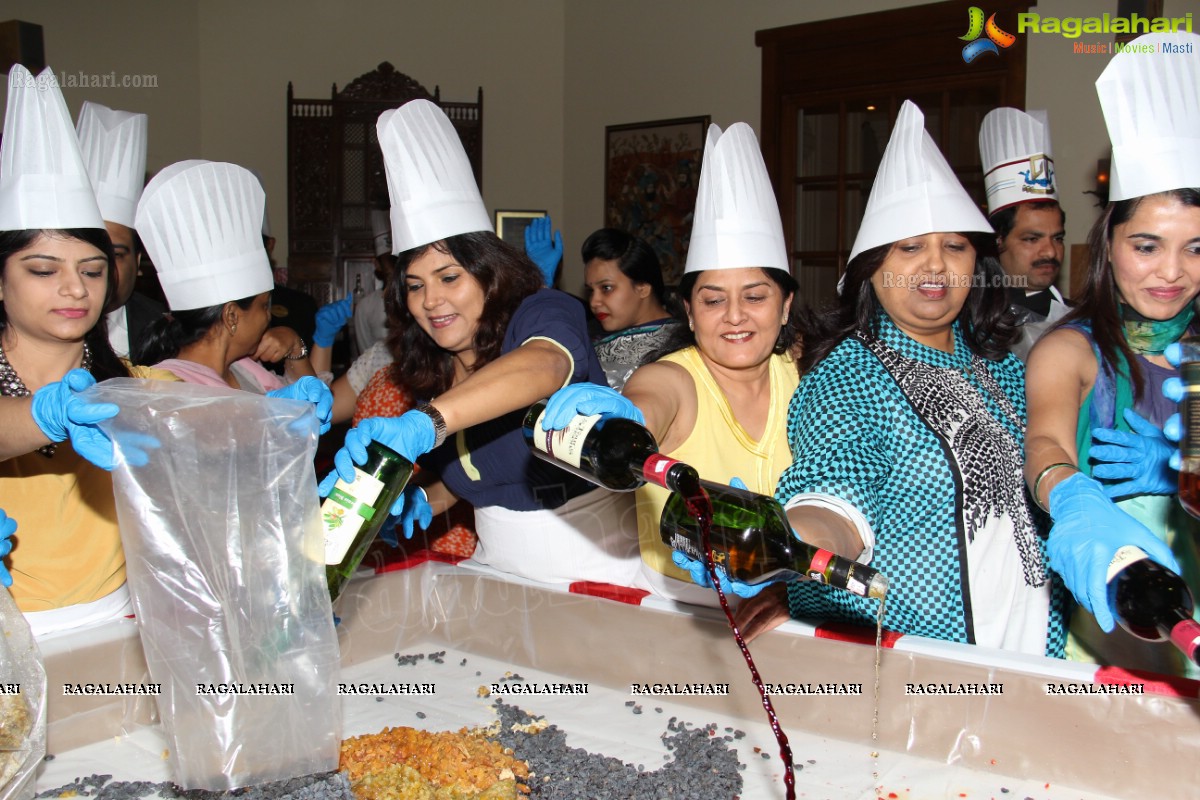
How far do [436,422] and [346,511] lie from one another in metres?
0.21

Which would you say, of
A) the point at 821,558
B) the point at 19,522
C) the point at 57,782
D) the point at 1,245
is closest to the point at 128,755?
the point at 57,782

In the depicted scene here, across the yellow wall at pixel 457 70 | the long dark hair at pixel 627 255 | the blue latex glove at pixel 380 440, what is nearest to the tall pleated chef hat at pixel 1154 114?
the blue latex glove at pixel 380 440

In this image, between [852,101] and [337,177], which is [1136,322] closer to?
[852,101]

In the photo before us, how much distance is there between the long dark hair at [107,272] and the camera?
1448mm

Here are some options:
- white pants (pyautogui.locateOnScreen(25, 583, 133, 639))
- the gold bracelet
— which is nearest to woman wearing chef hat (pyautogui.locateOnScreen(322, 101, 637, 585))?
white pants (pyautogui.locateOnScreen(25, 583, 133, 639))

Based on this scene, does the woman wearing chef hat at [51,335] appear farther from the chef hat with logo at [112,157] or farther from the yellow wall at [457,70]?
the yellow wall at [457,70]

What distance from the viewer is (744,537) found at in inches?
47.6

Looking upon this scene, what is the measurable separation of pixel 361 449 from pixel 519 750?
0.45m

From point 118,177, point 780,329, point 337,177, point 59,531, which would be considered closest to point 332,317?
point 118,177

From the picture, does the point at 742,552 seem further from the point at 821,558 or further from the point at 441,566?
the point at 441,566

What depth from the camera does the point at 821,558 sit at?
1.06m

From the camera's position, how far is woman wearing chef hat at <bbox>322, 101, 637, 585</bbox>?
1.76 meters

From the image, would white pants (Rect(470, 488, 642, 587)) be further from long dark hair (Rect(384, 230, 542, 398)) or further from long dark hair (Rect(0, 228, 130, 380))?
long dark hair (Rect(0, 228, 130, 380))

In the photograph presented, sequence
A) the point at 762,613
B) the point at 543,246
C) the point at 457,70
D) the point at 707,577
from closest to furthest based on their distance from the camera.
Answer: the point at 707,577 < the point at 762,613 < the point at 543,246 < the point at 457,70
